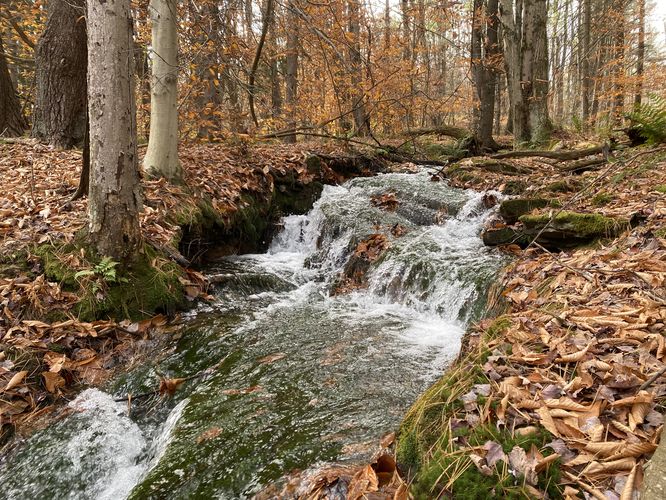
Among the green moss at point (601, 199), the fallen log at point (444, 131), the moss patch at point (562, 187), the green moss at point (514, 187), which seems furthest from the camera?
the fallen log at point (444, 131)

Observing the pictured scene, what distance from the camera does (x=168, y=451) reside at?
2.93m

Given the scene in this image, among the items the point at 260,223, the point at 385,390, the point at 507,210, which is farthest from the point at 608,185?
the point at 260,223

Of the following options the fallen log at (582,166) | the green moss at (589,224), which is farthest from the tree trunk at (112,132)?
the fallen log at (582,166)

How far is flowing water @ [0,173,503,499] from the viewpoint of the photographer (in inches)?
110

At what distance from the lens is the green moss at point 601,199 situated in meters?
5.18

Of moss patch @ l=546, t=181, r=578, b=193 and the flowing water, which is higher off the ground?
moss patch @ l=546, t=181, r=578, b=193

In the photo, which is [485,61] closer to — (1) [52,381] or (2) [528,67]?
(2) [528,67]

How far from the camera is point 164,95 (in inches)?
226

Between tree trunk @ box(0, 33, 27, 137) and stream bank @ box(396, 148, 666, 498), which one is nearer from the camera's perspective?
stream bank @ box(396, 148, 666, 498)

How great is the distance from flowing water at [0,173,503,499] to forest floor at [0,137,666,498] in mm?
387

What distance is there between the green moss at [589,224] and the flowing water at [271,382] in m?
0.92

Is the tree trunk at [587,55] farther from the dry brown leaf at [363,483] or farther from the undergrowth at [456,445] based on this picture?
the dry brown leaf at [363,483]

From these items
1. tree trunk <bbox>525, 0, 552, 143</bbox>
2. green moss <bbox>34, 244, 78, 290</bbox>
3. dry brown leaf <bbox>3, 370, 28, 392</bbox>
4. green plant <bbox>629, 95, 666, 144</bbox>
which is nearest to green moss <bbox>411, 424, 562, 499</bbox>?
dry brown leaf <bbox>3, 370, 28, 392</bbox>

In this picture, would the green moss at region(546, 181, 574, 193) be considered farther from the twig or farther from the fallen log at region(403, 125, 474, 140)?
the fallen log at region(403, 125, 474, 140)
